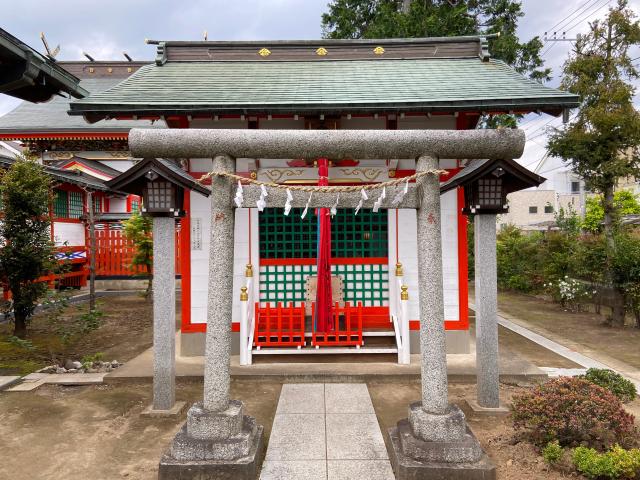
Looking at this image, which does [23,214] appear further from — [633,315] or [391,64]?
[633,315]

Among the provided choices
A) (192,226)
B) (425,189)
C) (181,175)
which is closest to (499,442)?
(425,189)

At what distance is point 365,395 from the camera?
6363 mm

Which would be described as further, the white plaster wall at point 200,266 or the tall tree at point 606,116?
the tall tree at point 606,116

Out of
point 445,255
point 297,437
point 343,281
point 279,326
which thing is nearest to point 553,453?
point 297,437

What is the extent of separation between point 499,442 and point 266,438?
290cm

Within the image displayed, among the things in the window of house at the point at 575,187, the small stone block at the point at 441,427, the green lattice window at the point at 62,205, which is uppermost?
the window of house at the point at 575,187

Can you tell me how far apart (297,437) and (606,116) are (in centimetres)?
1178

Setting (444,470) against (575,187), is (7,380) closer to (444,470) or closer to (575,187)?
(444,470)

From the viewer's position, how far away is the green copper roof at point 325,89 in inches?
262

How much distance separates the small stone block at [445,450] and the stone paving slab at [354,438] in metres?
0.59

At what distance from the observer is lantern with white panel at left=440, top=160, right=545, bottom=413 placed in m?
5.75

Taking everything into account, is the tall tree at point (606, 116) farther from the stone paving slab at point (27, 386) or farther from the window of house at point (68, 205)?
the window of house at point (68, 205)

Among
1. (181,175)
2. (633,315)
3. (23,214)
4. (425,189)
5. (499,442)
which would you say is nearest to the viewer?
(425,189)

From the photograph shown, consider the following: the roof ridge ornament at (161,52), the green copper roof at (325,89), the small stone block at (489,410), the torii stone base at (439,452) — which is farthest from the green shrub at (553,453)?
the roof ridge ornament at (161,52)
